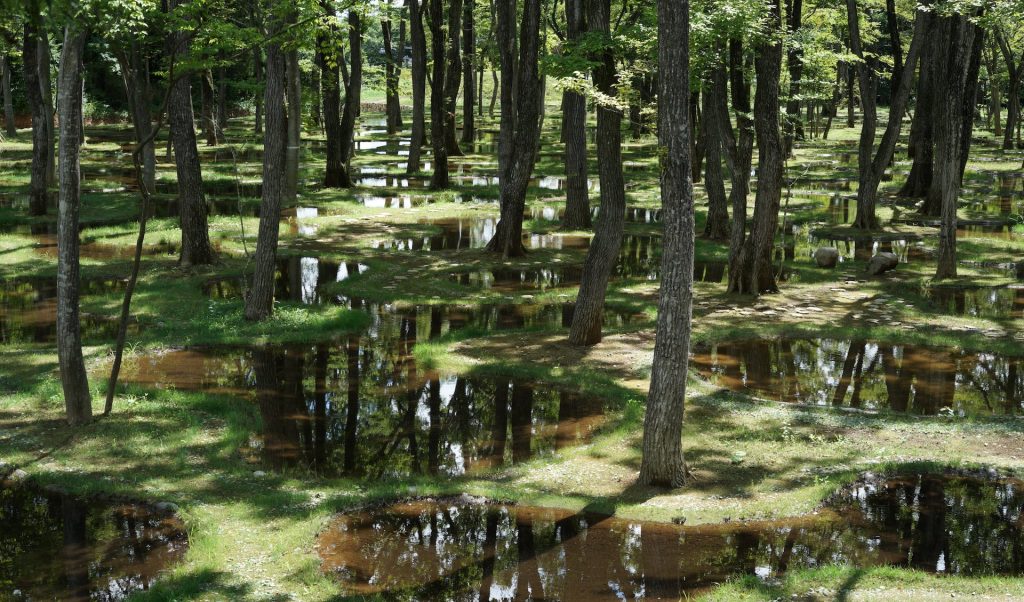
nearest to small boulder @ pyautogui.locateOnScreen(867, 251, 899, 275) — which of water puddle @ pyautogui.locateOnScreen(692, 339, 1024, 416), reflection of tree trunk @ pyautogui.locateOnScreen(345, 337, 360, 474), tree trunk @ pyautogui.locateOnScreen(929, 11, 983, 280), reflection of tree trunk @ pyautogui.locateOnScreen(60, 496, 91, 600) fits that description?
tree trunk @ pyautogui.locateOnScreen(929, 11, 983, 280)

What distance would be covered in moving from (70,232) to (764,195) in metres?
12.6

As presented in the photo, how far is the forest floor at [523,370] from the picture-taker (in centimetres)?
918

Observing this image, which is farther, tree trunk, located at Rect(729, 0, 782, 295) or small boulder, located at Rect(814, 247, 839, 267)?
small boulder, located at Rect(814, 247, 839, 267)

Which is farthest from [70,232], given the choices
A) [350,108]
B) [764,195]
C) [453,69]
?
[453,69]

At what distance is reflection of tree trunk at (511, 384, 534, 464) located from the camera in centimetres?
1127

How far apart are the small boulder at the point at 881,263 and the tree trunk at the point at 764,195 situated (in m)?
3.27

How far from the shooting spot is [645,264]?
72.9 feet

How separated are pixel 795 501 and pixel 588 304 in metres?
5.95

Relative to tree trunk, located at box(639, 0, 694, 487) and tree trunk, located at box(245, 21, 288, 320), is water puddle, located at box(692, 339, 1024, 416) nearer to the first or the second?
tree trunk, located at box(639, 0, 694, 487)

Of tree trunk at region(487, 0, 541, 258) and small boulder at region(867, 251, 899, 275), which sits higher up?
tree trunk at region(487, 0, 541, 258)

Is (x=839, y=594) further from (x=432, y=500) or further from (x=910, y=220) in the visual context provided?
(x=910, y=220)

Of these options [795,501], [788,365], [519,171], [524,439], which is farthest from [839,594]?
[519,171]

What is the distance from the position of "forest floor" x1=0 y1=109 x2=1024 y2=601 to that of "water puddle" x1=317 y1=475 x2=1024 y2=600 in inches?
10.4

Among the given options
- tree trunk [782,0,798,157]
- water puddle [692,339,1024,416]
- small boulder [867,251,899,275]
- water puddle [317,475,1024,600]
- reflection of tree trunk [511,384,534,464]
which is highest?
tree trunk [782,0,798,157]
